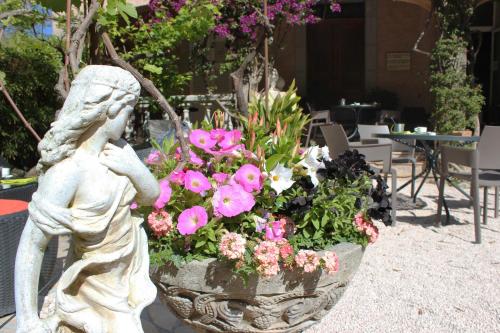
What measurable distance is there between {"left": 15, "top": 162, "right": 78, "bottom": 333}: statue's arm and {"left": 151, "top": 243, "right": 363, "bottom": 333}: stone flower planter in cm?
52

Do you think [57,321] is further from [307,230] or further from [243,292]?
[307,230]

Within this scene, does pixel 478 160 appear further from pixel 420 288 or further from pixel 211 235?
pixel 211 235

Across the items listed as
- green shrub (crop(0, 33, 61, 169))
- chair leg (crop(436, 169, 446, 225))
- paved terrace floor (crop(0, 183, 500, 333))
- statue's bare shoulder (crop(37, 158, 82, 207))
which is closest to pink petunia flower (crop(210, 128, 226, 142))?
statue's bare shoulder (crop(37, 158, 82, 207))

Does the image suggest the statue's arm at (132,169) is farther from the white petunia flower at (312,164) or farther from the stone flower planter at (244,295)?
the white petunia flower at (312,164)

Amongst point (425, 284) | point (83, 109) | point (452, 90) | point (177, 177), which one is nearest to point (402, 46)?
point (452, 90)

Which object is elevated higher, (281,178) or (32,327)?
(281,178)

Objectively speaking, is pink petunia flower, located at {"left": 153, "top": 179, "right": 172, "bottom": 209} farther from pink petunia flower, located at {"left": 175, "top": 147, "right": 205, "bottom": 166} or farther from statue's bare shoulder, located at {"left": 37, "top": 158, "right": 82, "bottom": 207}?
statue's bare shoulder, located at {"left": 37, "top": 158, "right": 82, "bottom": 207}

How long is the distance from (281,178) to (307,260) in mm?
322

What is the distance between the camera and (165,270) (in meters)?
1.65

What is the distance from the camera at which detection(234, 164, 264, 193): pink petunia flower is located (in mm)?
1703

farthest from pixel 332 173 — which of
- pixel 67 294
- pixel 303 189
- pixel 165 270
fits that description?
pixel 67 294

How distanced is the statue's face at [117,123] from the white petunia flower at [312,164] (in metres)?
0.83

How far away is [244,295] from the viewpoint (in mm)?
1630

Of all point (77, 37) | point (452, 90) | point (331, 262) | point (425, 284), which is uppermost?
point (77, 37)
